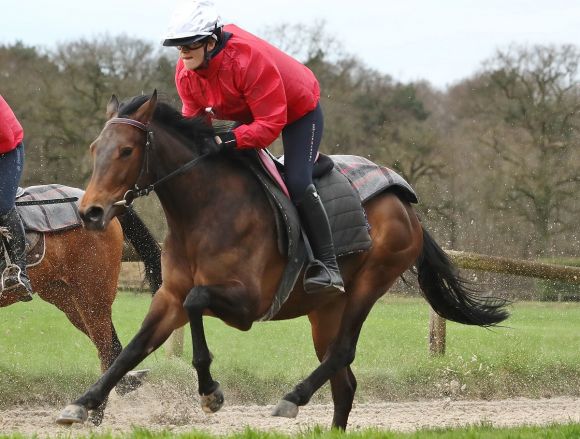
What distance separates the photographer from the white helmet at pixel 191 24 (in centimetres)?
535

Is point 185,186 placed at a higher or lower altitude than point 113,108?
lower

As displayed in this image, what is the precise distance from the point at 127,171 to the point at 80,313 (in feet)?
10.2

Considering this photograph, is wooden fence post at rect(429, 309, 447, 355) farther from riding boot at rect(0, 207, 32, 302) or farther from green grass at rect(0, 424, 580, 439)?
green grass at rect(0, 424, 580, 439)

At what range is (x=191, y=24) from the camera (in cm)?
535

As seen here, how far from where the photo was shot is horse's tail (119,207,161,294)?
766cm

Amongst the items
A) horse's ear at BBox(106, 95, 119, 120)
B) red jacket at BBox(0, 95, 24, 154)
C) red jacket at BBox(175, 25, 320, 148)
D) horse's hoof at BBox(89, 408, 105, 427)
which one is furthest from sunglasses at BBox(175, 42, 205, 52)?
horse's hoof at BBox(89, 408, 105, 427)

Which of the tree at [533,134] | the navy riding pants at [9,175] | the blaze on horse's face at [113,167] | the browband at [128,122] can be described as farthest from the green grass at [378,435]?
the tree at [533,134]

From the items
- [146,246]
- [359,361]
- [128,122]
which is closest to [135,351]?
[128,122]

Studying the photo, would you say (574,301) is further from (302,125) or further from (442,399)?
(302,125)

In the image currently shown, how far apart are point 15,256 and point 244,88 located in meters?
2.95

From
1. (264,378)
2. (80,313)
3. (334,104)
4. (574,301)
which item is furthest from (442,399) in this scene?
(334,104)

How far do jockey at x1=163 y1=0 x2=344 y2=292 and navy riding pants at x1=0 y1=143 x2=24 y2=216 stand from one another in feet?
7.09

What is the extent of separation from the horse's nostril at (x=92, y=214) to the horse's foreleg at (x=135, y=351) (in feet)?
2.27

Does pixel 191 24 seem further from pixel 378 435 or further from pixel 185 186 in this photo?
pixel 378 435
